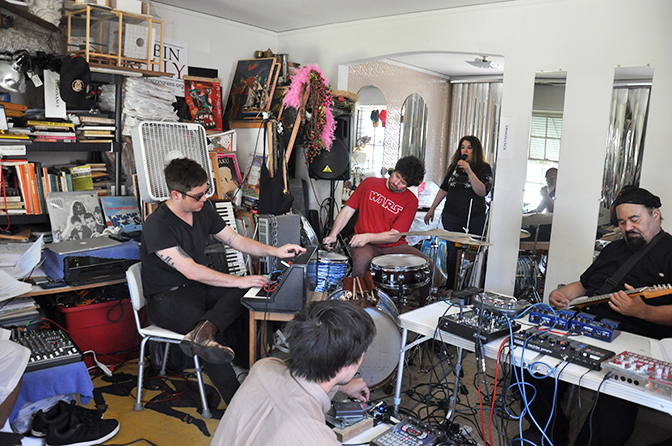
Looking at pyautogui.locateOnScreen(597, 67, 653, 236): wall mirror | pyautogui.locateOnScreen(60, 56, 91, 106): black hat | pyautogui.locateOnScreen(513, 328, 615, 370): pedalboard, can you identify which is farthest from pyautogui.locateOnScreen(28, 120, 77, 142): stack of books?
pyautogui.locateOnScreen(597, 67, 653, 236): wall mirror

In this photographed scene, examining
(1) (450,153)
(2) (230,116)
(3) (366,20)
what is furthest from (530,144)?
(1) (450,153)

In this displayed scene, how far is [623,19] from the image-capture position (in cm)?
350

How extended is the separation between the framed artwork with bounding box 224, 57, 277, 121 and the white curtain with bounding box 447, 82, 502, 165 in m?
3.71

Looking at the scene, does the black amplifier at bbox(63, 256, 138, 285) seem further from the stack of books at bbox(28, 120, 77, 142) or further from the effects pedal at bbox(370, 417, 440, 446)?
the effects pedal at bbox(370, 417, 440, 446)

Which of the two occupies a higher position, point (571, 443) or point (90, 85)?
point (90, 85)

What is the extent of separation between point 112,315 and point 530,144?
3.24 metres

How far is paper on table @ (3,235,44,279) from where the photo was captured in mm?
3133

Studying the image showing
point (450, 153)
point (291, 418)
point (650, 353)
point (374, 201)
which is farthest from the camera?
point (450, 153)

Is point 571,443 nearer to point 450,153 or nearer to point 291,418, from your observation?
point 291,418

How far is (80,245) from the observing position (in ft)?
11.0

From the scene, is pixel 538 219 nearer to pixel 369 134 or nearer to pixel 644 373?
pixel 644 373

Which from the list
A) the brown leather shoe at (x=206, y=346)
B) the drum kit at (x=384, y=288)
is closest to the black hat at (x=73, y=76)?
the brown leather shoe at (x=206, y=346)

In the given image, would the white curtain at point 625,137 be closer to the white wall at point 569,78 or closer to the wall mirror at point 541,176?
the white wall at point 569,78

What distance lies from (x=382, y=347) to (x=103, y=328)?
1.85 metres
